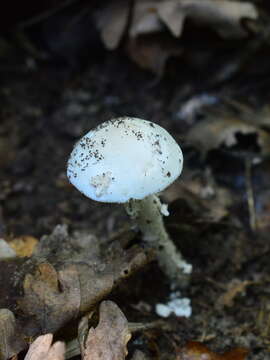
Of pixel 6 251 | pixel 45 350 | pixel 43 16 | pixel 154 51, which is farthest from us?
pixel 43 16

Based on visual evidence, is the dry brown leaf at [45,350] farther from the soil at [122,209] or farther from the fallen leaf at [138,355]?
the soil at [122,209]

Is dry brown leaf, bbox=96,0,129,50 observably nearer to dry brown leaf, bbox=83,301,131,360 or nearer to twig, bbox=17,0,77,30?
twig, bbox=17,0,77,30

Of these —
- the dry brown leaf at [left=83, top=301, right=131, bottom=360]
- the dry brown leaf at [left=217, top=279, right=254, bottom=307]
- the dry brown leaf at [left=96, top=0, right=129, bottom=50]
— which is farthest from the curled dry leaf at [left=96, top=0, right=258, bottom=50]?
the dry brown leaf at [left=83, top=301, right=131, bottom=360]

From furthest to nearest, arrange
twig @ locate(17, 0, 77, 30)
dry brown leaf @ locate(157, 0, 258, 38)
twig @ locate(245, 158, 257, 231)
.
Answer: twig @ locate(17, 0, 77, 30), dry brown leaf @ locate(157, 0, 258, 38), twig @ locate(245, 158, 257, 231)

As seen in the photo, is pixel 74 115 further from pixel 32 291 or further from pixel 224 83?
pixel 32 291

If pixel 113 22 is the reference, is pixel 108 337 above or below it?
below

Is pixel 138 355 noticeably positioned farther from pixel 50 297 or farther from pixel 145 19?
pixel 145 19

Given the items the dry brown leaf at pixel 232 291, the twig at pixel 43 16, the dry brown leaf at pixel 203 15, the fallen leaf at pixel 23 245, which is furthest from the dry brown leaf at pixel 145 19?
the dry brown leaf at pixel 232 291

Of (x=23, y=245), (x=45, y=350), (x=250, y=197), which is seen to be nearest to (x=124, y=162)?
(x=45, y=350)
